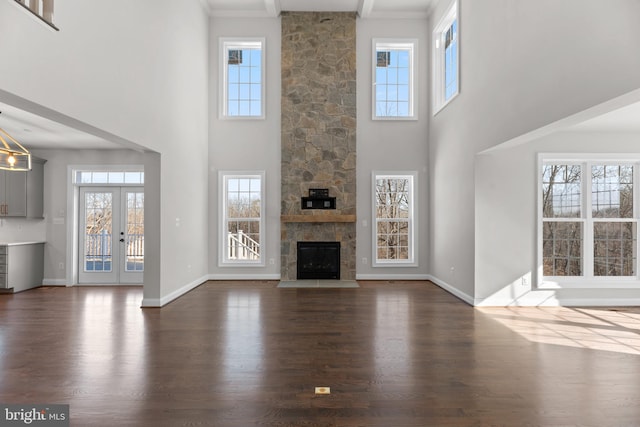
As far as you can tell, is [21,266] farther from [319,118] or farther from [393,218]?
[393,218]

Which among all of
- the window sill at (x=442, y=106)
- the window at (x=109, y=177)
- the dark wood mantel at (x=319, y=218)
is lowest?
the dark wood mantel at (x=319, y=218)

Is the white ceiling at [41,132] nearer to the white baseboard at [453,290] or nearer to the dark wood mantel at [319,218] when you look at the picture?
the dark wood mantel at [319,218]

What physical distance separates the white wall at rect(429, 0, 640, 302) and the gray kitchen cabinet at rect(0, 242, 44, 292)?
316 inches

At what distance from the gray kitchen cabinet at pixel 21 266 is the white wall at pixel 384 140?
21.4 ft

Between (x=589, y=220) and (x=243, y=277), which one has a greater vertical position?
(x=589, y=220)

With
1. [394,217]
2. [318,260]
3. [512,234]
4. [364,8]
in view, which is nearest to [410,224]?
[394,217]

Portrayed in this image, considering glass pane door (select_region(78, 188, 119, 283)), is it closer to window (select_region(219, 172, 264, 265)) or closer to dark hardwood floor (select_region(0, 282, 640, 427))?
dark hardwood floor (select_region(0, 282, 640, 427))

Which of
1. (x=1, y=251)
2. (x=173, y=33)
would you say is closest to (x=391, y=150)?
(x=173, y=33)

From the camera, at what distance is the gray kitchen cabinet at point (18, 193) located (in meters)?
7.27

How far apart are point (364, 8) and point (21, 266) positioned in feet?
28.0

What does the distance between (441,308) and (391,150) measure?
3.92 m

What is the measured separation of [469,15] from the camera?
234 inches

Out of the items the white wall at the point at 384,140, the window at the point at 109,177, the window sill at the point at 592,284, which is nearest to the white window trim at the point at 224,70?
the white wall at the point at 384,140

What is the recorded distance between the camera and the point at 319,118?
27.3 feet
